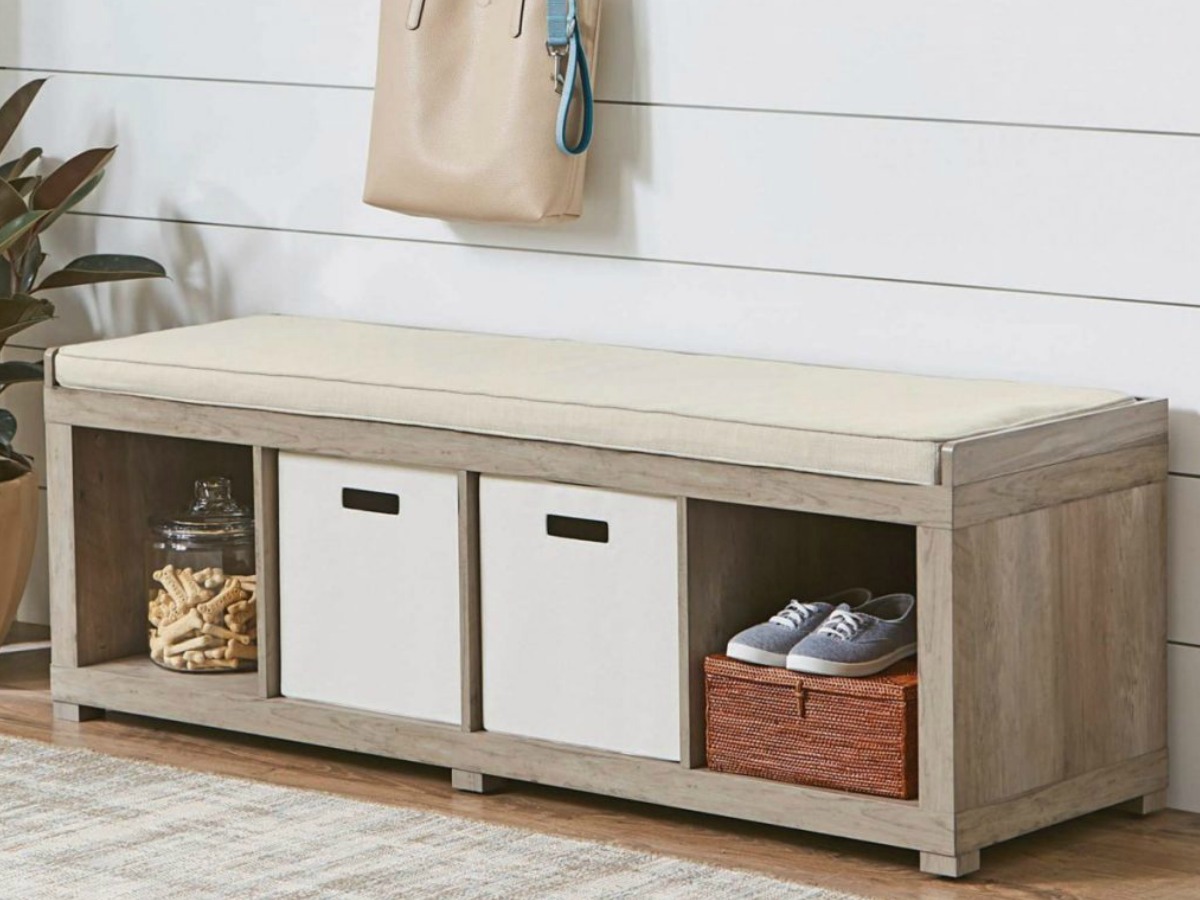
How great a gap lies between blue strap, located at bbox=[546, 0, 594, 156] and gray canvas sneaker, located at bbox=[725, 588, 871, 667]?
754 millimetres

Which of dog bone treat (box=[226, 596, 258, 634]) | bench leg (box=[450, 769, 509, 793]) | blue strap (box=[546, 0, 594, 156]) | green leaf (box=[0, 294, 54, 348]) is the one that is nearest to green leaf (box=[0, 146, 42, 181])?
green leaf (box=[0, 294, 54, 348])

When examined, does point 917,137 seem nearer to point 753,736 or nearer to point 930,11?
point 930,11

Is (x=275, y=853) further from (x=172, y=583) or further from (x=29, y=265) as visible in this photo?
(x=29, y=265)

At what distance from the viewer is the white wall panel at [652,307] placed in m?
2.93

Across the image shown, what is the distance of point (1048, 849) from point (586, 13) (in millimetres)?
1261

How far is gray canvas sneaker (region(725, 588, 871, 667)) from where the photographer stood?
280 centimetres

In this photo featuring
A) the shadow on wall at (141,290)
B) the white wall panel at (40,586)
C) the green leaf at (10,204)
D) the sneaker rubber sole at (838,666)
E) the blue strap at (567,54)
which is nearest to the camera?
the sneaker rubber sole at (838,666)

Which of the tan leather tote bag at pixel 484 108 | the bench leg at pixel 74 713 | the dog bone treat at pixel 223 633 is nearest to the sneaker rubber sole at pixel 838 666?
the tan leather tote bag at pixel 484 108

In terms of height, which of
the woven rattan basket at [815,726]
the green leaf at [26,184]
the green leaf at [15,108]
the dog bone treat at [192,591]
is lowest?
the woven rattan basket at [815,726]

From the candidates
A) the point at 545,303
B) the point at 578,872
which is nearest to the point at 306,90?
the point at 545,303

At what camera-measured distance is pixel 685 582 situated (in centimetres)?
280

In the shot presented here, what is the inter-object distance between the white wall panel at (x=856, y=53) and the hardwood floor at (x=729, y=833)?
86 cm

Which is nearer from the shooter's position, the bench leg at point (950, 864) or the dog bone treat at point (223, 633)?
the bench leg at point (950, 864)

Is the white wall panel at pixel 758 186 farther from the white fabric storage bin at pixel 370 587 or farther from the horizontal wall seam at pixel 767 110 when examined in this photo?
the white fabric storage bin at pixel 370 587
